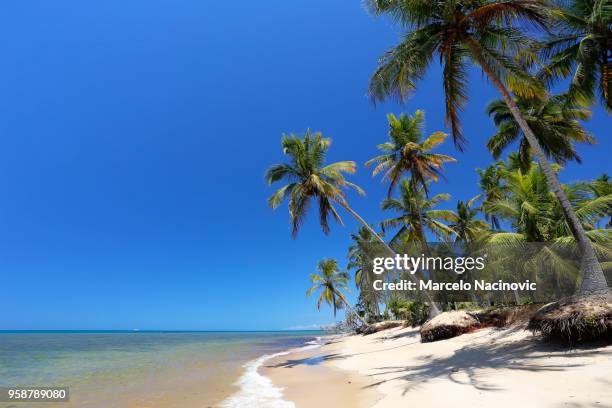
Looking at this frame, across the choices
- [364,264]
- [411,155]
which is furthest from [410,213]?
[364,264]

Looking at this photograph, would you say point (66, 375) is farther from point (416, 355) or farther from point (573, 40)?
point (573, 40)

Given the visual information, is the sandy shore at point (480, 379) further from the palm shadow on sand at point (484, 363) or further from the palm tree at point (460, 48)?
the palm tree at point (460, 48)

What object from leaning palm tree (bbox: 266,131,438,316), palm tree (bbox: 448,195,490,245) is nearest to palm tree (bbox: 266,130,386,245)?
leaning palm tree (bbox: 266,131,438,316)

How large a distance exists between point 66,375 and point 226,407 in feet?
37.4

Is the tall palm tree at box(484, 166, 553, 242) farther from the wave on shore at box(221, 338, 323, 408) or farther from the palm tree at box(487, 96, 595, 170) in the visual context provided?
the wave on shore at box(221, 338, 323, 408)

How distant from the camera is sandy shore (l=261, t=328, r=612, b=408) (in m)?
5.16

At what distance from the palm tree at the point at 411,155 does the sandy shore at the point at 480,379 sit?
34.4 feet

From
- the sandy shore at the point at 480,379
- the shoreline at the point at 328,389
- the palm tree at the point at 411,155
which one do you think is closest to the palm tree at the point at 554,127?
the palm tree at the point at 411,155

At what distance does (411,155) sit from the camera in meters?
19.8

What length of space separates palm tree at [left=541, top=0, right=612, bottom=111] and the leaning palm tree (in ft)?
35.0

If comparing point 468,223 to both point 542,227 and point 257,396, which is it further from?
point 257,396

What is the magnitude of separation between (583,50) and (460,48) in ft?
14.6

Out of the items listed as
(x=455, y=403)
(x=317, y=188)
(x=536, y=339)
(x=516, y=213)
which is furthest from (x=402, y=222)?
(x=455, y=403)

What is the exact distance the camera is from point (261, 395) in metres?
8.95
